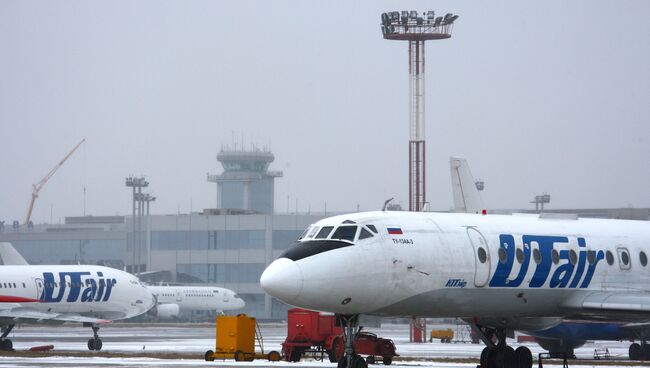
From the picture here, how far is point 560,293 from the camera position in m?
30.1

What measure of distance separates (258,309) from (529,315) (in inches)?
3941

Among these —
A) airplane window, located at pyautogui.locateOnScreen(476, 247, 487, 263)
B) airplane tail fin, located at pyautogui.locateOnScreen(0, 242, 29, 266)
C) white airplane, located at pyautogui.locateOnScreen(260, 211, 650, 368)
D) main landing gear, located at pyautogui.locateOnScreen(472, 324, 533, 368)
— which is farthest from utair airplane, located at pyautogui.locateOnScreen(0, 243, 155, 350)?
airplane window, located at pyautogui.locateOnScreen(476, 247, 487, 263)

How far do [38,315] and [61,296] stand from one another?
1.51 meters

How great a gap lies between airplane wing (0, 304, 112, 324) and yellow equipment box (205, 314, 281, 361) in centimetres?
2123

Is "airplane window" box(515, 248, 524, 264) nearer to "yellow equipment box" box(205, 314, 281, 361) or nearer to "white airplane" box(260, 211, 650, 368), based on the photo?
"white airplane" box(260, 211, 650, 368)

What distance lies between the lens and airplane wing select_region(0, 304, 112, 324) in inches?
2360

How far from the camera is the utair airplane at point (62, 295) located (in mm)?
60656

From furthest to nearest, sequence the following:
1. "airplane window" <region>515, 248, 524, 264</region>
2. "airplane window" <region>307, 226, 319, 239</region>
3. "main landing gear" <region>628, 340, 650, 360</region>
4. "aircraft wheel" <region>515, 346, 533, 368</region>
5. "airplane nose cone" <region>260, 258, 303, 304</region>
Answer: "main landing gear" <region>628, 340, 650, 360</region> < "aircraft wheel" <region>515, 346, 533, 368</region> < "airplane window" <region>515, 248, 524, 264</region> < "airplane window" <region>307, 226, 319, 239</region> < "airplane nose cone" <region>260, 258, 303, 304</region>

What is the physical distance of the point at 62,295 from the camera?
61.7 m

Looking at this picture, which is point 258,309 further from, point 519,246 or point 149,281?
point 519,246

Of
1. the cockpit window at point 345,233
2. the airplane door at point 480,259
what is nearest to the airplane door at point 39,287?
the airplane door at point 480,259

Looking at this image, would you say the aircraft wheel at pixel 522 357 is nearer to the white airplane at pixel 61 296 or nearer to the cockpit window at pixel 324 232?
the cockpit window at pixel 324 232

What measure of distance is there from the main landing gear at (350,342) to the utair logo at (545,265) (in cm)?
351

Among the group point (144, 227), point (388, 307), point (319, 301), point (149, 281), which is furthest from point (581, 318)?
point (144, 227)
